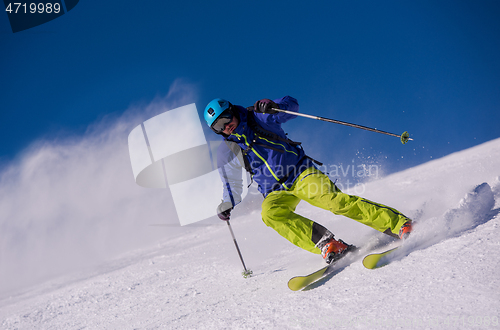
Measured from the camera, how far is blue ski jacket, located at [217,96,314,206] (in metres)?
4.04

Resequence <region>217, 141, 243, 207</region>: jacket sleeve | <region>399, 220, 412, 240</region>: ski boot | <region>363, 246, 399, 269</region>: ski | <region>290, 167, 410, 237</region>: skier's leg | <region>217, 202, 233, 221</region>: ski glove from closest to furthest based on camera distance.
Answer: <region>363, 246, 399, 269</region>: ski
<region>399, 220, 412, 240</region>: ski boot
<region>290, 167, 410, 237</region>: skier's leg
<region>217, 141, 243, 207</region>: jacket sleeve
<region>217, 202, 233, 221</region>: ski glove

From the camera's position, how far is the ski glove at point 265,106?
3936 mm

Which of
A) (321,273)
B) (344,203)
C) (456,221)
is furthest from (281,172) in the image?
(456,221)

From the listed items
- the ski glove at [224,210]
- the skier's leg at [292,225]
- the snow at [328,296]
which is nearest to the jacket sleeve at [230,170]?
the ski glove at [224,210]

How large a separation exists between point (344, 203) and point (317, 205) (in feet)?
1.38

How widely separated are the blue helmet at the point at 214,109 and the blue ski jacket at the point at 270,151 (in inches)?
8.2

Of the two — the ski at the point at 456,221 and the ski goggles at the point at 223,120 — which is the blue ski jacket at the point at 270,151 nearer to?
the ski goggles at the point at 223,120

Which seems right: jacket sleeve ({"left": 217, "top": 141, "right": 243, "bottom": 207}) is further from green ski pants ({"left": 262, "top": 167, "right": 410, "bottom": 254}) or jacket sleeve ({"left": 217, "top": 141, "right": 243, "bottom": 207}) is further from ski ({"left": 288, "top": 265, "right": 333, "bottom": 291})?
ski ({"left": 288, "top": 265, "right": 333, "bottom": 291})

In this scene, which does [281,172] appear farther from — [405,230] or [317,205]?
[405,230]

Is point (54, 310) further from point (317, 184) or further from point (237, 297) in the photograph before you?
point (317, 184)

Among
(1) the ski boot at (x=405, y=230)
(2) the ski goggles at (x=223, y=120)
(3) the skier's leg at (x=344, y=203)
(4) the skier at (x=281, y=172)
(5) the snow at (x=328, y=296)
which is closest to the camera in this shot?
(5) the snow at (x=328, y=296)

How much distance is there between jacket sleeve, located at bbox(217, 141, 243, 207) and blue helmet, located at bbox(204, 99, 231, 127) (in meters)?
0.46

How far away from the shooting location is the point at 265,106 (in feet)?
12.9

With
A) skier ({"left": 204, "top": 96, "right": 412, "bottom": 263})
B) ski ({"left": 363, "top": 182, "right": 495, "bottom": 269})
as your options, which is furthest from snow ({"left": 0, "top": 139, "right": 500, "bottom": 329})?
skier ({"left": 204, "top": 96, "right": 412, "bottom": 263})
